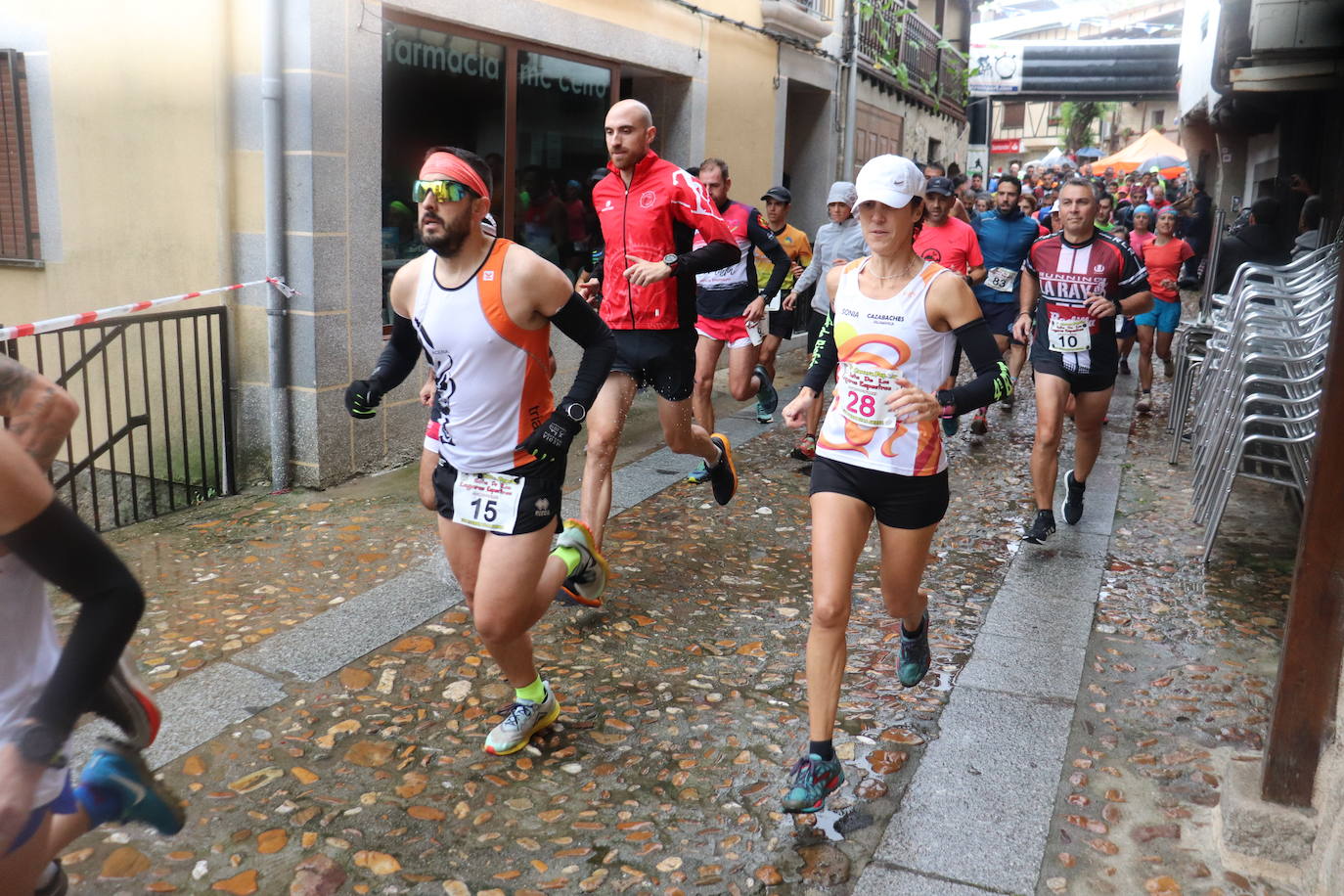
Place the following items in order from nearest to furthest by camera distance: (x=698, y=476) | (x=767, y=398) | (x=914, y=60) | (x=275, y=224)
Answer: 1. (x=275, y=224)
2. (x=698, y=476)
3. (x=767, y=398)
4. (x=914, y=60)

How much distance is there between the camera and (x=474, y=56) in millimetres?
8727

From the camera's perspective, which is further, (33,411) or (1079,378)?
(1079,378)

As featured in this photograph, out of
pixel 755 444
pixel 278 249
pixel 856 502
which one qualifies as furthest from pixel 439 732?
pixel 755 444

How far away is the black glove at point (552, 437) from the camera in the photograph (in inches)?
145

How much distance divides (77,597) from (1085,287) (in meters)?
5.97

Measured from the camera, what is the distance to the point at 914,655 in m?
4.22

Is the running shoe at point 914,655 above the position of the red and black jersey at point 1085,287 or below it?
below

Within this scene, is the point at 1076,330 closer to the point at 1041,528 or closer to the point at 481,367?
the point at 1041,528

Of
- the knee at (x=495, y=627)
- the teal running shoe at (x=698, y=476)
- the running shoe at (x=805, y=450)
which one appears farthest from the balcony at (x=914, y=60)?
the knee at (x=495, y=627)

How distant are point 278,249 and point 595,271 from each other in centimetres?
211

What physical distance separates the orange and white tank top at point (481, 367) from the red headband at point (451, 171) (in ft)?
0.66

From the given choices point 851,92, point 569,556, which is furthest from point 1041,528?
point 851,92

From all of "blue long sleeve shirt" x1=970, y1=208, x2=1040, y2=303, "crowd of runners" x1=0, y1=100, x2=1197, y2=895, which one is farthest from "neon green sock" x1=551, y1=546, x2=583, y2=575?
"blue long sleeve shirt" x1=970, y1=208, x2=1040, y2=303

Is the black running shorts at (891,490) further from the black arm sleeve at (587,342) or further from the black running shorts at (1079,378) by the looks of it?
the black running shorts at (1079,378)
